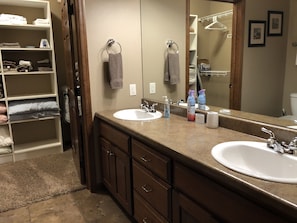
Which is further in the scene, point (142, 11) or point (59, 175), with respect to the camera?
point (59, 175)

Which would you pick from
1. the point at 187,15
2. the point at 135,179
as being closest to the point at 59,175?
the point at 135,179

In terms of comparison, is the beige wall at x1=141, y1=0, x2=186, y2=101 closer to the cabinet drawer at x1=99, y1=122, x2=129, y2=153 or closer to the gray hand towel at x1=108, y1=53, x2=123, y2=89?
the gray hand towel at x1=108, y1=53, x2=123, y2=89

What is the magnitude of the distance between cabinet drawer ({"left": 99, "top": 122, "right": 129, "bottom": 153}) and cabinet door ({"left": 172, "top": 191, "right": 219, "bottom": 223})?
0.64 metres

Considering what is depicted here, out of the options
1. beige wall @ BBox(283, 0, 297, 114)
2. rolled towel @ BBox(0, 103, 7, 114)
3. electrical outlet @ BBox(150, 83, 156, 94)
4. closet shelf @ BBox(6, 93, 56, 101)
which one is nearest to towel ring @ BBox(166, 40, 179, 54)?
electrical outlet @ BBox(150, 83, 156, 94)

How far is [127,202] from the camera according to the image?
2.00 meters

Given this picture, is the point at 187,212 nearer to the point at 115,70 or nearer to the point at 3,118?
the point at 115,70

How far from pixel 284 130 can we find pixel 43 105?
10.1 feet

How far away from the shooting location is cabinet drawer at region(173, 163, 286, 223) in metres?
0.92

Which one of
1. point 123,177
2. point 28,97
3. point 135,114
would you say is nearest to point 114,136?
point 123,177

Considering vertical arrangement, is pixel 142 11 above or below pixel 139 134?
above

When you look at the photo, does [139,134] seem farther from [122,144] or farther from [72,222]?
[72,222]

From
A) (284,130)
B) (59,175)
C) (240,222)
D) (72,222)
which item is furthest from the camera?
(59,175)

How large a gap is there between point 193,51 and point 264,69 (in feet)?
2.52

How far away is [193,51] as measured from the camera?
216 cm
